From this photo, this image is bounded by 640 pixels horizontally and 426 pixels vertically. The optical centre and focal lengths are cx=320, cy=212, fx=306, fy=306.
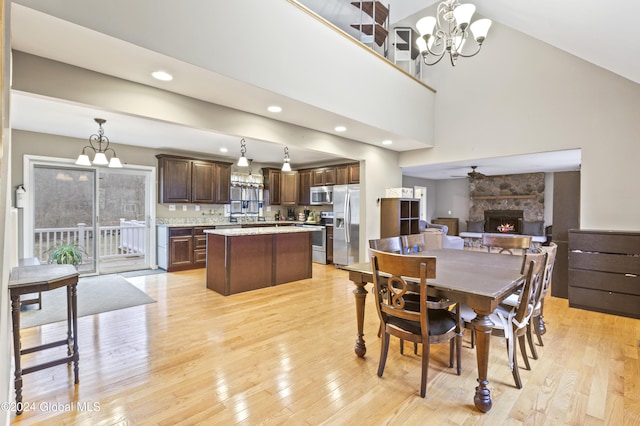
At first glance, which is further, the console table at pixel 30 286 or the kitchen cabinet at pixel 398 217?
the kitchen cabinet at pixel 398 217

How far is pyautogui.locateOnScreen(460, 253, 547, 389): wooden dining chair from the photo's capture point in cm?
200

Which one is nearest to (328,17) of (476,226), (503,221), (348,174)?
(348,174)

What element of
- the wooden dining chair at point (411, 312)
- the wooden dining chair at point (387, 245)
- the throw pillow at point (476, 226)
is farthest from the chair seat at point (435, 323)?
the throw pillow at point (476, 226)

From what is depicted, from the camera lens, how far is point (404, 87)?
Result: 4.81 meters

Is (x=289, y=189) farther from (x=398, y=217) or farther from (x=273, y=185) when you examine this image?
(x=398, y=217)

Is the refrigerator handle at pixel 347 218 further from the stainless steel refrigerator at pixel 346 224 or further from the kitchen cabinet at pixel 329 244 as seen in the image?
the kitchen cabinet at pixel 329 244

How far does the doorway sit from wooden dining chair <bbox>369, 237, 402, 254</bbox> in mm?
5036

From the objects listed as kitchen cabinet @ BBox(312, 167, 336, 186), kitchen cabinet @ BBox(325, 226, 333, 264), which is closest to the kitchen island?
kitchen cabinet @ BBox(325, 226, 333, 264)

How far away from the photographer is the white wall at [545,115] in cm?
390

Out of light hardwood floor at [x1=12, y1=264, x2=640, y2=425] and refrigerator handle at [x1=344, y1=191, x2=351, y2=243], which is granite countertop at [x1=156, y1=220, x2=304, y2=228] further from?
light hardwood floor at [x1=12, y1=264, x2=640, y2=425]

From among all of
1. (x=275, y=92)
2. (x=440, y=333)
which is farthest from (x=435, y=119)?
(x=440, y=333)

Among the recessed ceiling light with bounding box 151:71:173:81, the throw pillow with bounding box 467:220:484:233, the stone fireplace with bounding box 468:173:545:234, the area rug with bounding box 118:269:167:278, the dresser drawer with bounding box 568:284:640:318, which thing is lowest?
the area rug with bounding box 118:269:167:278

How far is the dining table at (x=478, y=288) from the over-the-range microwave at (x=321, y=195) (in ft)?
13.3

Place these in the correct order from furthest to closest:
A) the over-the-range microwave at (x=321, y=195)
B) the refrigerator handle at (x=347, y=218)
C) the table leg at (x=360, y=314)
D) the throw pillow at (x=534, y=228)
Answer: the throw pillow at (x=534, y=228) < the over-the-range microwave at (x=321, y=195) < the refrigerator handle at (x=347, y=218) < the table leg at (x=360, y=314)
